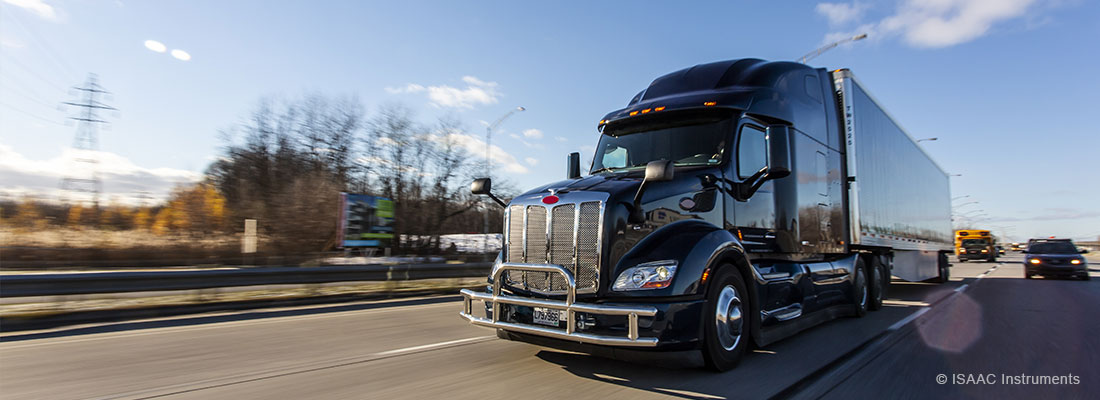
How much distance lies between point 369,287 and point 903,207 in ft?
41.2

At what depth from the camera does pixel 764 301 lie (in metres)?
5.59

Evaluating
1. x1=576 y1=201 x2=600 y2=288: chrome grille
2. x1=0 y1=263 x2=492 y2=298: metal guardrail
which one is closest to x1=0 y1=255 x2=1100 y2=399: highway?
x1=576 y1=201 x2=600 y2=288: chrome grille

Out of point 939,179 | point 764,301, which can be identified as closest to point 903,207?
point 939,179

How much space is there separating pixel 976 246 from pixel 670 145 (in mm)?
47562

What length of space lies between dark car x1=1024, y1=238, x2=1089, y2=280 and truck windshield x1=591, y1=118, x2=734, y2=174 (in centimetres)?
2101

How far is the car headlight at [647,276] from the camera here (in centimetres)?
452

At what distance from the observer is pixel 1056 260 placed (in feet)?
64.2

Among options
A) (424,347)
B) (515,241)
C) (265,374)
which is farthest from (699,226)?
(265,374)

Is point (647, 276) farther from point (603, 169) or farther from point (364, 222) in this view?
point (364, 222)

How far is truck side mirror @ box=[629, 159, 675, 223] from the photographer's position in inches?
181

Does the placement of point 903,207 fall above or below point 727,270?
above

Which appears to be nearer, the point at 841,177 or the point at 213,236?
the point at 841,177

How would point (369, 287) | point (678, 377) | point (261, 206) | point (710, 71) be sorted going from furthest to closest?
point (261, 206)
point (369, 287)
point (710, 71)
point (678, 377)

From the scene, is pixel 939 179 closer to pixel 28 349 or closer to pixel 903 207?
pixel 903 207
